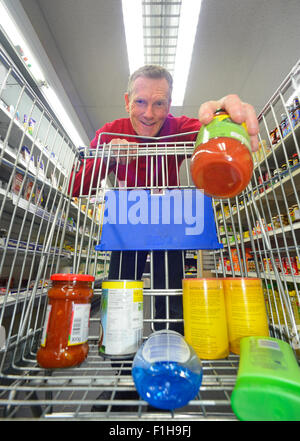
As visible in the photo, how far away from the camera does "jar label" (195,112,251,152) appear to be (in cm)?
59

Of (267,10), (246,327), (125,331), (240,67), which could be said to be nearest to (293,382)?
(246,327)

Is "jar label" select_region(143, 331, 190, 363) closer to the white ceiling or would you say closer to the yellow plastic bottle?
the yellow plastic bottle

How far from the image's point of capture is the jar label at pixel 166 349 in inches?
16.5

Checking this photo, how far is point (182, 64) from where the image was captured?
2.78 metres

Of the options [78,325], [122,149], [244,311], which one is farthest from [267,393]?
[122,149]

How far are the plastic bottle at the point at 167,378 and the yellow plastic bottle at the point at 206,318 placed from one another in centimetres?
18

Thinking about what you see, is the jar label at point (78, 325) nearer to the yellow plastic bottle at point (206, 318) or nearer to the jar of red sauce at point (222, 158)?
the yellow plastic bottle at point (206, 318)

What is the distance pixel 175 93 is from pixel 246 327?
3497mm

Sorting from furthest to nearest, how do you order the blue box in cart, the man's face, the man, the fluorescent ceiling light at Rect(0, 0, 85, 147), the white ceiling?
1. the white ceiling
2. the fluorescent ceiling light at Rect(0, 0, 85, 147)
3. the man's face
4. the man
5. the blue box in cart

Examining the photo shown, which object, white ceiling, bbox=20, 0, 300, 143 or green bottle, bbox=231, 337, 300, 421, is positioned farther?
white ceiling, bbox=20, 0, 300, 143

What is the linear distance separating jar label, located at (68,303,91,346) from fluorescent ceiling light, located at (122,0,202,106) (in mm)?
2866

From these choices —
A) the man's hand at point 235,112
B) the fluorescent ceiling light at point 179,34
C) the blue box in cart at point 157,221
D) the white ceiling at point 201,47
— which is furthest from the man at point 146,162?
the white ceiling at point 201,47

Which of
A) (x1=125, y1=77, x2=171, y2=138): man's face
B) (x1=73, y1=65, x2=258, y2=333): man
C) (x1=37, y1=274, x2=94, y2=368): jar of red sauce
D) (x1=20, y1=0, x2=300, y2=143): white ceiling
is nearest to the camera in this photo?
(x1=37, y1=274, x2=94, y2=368): jar of red sauce

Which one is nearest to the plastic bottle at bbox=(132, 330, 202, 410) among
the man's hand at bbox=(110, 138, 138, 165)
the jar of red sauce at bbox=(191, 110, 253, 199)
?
the jar of red sauce at bbox=(191, 110, 253, 199)
